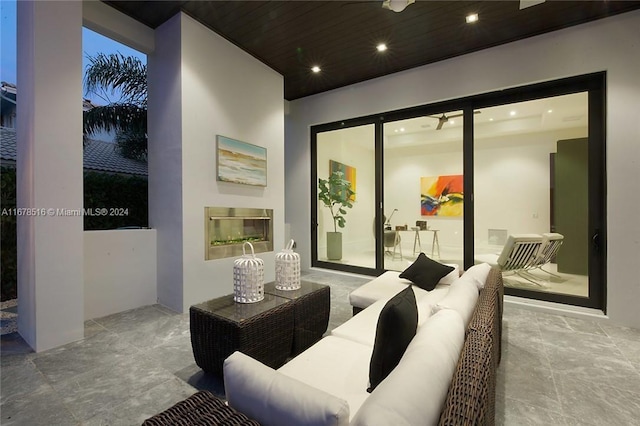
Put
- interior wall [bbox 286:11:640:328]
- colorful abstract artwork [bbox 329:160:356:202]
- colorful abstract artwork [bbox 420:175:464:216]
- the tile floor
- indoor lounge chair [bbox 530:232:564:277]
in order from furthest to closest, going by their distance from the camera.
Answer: colorful abstract artwork [bbox 329:160:356:202]
colorful abstract artwork [bbox 420:175:464:216]
indoor lounge chair [bbox 530:232:564:277]
interior wall [bbox 286:11:640:328]
the tile floor

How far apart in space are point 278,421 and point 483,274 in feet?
7.14

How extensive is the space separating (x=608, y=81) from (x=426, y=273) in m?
2.96

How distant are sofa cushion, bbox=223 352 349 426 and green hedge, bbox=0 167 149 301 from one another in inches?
141

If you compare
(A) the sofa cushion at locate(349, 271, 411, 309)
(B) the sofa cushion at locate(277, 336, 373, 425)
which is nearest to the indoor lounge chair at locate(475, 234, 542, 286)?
(A) the sofa cushion at locate(349, 271, 411, 309)

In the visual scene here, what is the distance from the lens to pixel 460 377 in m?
0.90

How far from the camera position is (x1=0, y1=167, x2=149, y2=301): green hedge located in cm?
357

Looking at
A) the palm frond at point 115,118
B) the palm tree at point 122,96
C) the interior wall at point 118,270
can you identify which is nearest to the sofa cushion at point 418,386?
the interior wall at point 118,270

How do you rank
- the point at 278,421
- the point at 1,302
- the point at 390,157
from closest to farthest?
the point at 278,421
the point at 1,302
the point at 390,157

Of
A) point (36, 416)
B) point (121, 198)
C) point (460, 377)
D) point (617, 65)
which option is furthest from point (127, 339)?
point (617, 65)

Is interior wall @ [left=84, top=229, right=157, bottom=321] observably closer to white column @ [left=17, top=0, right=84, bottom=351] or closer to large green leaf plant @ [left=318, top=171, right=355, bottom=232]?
white column @ [left=17, top=0, right=84, bottom=351]

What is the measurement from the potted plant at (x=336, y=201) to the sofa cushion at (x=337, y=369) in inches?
156

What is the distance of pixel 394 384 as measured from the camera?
86 cm

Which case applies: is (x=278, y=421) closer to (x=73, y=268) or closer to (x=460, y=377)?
(x=460, y=377)

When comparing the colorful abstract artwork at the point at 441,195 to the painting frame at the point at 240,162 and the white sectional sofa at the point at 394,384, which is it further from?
the white sectional sofa at the point at 394,384
